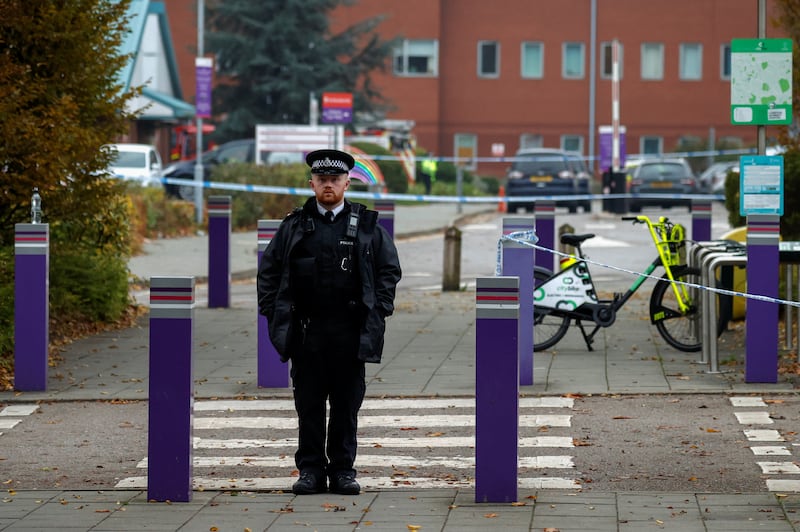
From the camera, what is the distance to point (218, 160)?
126ft

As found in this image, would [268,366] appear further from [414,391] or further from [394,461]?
[394,461]

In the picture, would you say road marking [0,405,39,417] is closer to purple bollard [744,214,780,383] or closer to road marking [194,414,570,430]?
road marking [194,414,570,430]

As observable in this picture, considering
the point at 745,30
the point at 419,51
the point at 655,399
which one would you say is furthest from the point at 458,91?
the point at 655,399

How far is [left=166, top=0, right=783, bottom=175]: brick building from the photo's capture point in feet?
206

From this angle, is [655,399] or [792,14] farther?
[792,14]

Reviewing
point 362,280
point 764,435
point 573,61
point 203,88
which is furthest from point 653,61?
point 362,280

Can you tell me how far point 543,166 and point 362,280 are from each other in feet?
100

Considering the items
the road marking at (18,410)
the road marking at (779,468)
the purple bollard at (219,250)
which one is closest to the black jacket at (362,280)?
the road marking at (779,468)

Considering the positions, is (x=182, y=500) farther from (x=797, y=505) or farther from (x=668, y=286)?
(x=668, y=286)

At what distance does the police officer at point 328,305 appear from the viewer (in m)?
7.52

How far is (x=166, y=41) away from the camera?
5172 centimetres

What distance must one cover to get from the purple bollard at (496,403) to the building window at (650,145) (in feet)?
188

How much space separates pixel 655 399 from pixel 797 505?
131 inches

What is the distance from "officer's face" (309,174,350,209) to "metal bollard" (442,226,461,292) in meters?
11.0
